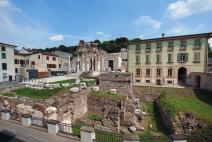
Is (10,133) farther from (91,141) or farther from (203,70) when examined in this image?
(203,70)

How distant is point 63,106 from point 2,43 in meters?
25.0

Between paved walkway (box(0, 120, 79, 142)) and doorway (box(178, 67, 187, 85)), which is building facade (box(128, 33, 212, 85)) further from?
paved walkway (box(0, 120, 79, 142))

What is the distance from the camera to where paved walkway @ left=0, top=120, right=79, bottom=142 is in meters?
10.0

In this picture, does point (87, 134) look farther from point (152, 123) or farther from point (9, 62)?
point (9, 62)

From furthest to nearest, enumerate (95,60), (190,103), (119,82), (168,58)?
(95,60), (168,58), (119,82), (190,103)

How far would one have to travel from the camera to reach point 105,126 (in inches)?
768

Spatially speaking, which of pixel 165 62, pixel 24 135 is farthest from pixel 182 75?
pixel 24 135

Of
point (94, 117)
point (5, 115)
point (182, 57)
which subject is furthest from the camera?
point (182, 57)

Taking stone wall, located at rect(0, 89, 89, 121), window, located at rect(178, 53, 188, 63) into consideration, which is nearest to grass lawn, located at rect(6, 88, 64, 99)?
stone wall, located at rect(0, 89, 89, 121)

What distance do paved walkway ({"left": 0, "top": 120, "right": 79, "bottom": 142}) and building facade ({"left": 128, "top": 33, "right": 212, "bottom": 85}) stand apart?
2513 centimetres

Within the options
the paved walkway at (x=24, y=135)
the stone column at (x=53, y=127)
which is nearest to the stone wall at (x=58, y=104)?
the paved walkway at (x=24, y=135)

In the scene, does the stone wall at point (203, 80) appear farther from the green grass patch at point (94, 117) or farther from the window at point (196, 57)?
the green grass patch at point (94, 117)

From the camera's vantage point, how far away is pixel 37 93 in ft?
69.3

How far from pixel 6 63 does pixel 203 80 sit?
1584 inches
